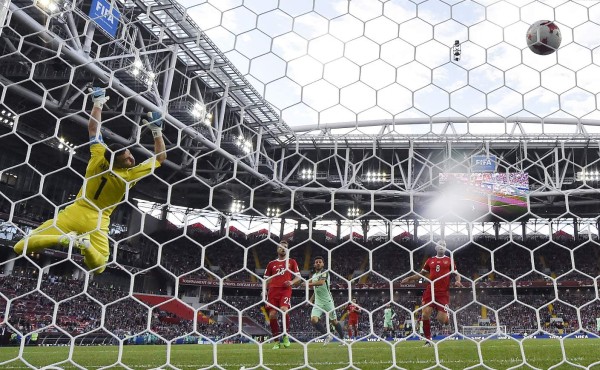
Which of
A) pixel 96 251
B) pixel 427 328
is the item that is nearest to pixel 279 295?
pixel 427 328

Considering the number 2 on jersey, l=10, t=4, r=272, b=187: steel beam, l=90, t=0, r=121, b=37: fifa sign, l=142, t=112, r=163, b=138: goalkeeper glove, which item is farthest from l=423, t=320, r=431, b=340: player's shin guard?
l=90, t=0, r=121, b=37: fifa sign

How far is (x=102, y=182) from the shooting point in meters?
3.31

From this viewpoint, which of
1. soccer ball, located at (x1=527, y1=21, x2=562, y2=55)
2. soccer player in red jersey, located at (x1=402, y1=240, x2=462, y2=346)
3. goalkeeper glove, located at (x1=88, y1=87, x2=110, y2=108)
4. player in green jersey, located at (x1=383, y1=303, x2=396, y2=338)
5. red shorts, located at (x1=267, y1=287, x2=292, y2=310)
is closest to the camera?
goalkeeper glove, located at (x1=88, y1=87, x2=110, y2=108)

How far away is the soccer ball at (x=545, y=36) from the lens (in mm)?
4234

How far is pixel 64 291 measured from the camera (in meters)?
14.6

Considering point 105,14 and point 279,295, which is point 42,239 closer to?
point 279,295

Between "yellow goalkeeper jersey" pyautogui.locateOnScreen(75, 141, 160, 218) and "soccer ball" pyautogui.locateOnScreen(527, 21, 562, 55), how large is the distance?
11.8ft

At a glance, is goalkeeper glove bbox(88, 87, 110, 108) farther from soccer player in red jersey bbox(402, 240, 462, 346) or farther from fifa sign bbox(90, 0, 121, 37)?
soccer player in red jersey bbox(402, 240, 462, 346)

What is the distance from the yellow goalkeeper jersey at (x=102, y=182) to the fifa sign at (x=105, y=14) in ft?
9.31

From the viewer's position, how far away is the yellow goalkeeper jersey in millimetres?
3238

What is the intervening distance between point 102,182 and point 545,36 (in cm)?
404

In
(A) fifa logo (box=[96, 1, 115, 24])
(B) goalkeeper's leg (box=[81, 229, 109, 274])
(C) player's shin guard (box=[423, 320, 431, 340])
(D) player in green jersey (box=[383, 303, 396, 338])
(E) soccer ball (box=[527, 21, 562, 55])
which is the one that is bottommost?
(C) player's shin guard (box=[423, 320, 431, 340])

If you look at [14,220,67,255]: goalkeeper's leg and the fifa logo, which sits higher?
the fifa logo

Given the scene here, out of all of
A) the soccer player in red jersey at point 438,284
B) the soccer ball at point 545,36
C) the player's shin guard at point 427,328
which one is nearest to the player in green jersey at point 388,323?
the player's shin guard at point 427,328
